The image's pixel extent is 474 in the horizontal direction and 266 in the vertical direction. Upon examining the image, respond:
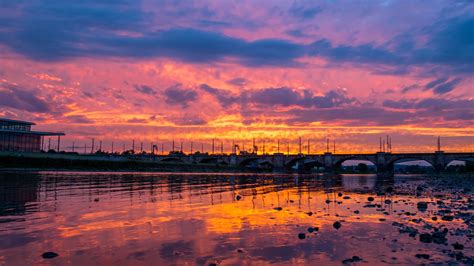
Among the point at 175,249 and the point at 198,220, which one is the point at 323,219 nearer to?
the point at 198,220

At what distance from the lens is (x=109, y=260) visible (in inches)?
341

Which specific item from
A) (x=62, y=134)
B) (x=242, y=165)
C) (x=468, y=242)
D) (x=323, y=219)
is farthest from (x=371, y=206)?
(x=242, y=165)

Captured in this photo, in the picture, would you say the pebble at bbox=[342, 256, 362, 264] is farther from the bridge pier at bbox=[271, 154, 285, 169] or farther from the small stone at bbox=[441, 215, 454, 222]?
the bridge pier at bbox=[271, 154, 285, 169]

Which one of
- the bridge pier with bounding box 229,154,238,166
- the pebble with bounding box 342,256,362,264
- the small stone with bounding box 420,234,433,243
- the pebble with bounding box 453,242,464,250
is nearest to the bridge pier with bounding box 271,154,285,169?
the bridge pier with bounding box 229,154,238,166

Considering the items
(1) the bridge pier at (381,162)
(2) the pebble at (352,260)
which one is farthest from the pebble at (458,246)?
(1) the bridge pier at (381,162)

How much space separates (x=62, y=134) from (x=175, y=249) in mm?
139853

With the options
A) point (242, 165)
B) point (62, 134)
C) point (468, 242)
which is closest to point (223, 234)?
point (468, 242)

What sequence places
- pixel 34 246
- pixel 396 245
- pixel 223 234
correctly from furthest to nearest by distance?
pixel 223 234, pixel 396 245, pixel 34 246

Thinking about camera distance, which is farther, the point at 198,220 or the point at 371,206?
the point at 371,206

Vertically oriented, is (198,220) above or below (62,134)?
below

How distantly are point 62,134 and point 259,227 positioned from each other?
13772 cm

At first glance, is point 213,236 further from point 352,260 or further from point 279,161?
point 279,161

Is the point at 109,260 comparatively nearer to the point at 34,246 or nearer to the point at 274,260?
the point at 34,246

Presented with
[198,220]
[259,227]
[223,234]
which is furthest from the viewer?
[198,220]
